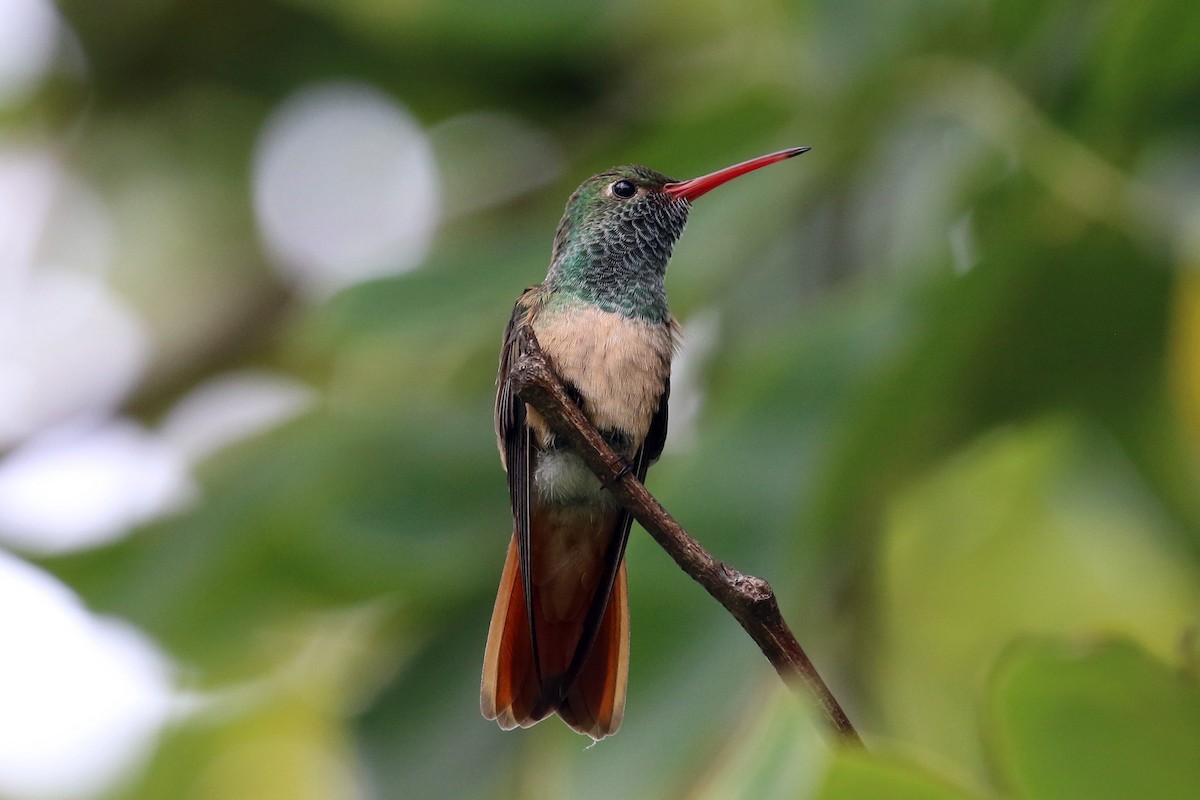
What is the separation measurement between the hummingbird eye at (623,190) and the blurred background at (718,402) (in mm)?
261

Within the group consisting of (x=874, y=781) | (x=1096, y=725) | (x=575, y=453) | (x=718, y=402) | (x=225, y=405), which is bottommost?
(x=225, y=405)

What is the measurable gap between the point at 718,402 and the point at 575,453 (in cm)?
103

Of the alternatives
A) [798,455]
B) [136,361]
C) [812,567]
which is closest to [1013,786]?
[812,567]

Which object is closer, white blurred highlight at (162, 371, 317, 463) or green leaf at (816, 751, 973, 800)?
green leaf at (816, 751, 973, 800)

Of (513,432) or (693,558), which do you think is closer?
(693,558)

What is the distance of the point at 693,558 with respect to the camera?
3.25 feet

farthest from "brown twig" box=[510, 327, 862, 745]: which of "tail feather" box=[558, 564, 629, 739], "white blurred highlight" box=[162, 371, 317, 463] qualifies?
"white blurred highlight" box=[162, 371, 317, 463]

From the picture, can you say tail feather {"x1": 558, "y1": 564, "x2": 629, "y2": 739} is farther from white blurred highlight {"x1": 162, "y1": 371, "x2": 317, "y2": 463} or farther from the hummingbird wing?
white blurred highlight {"x1": 162, "y1": 371, "x2": 317, "y2": 463}

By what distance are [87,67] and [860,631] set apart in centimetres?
286

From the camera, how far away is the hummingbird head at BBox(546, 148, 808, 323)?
1.99 metres

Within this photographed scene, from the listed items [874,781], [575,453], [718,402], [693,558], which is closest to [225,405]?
[718,402]

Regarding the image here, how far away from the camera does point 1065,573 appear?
2.84m

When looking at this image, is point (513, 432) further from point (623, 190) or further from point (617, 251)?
point (623, 190)

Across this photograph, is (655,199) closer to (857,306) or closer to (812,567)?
(857,306)
